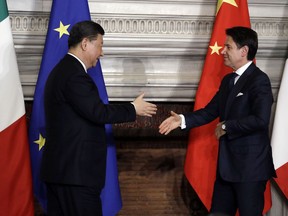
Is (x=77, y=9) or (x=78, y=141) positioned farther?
(x=77, y=9)

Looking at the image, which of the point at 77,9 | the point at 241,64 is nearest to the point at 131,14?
the point at 77,9

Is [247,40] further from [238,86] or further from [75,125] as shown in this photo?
[75,125]

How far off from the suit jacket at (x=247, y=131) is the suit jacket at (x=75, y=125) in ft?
1.64

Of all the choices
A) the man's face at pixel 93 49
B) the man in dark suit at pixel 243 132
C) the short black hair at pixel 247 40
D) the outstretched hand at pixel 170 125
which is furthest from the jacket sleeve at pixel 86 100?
the short black hair at pixel 247 40

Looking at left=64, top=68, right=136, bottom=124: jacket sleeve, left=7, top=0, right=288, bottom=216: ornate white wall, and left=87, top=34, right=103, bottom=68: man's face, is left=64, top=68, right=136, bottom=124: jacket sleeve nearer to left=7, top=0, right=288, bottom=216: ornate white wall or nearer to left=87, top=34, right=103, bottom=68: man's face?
left=87, top=34, right=103, bottom=68: man's face

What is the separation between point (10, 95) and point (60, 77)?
52 cm

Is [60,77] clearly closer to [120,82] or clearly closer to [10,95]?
[10,95]

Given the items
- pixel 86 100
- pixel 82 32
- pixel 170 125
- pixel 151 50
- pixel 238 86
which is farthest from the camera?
pixel 151 50

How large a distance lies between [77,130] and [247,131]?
29.1 inches

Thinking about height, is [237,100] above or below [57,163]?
above

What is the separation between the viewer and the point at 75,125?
2252 mm

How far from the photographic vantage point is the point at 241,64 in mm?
2514

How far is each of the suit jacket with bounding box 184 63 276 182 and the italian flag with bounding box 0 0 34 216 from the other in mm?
980

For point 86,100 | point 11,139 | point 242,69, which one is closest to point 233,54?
point 242,69
